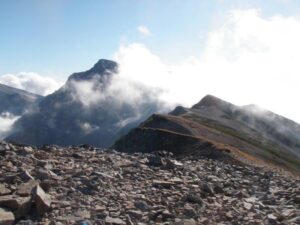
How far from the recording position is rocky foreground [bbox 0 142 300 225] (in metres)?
18.0

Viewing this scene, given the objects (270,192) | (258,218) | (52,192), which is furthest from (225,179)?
(52,192)

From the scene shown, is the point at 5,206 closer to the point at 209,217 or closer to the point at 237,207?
the point at 209,217

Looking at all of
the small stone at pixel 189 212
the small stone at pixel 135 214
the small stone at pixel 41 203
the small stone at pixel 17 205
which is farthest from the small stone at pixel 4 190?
the small stone at pixel 189 212

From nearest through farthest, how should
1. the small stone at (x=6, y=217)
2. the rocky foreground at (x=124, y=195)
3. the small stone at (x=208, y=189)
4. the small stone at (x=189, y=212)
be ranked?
the small stone at (x=6, y=217), the rocky foreground at (x=124, y=195), the small stone at (x=189, y=212), the small stone at (x=208, y=189)

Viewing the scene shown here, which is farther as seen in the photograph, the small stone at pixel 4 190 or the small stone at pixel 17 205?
the small stone at pixel 4 190

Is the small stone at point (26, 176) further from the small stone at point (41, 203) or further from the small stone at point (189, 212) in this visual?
the small stone at point (189, 212)

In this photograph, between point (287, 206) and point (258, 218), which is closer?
point (258, 218)

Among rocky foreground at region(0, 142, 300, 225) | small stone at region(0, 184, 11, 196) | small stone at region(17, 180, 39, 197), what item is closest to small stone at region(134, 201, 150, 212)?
rocky foreground at region(0, 142, 300, 225)

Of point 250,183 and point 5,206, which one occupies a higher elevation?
point 250,183

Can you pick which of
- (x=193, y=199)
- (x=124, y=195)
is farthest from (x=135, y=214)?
(x=193, y=199)

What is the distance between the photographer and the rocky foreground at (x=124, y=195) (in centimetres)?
1803

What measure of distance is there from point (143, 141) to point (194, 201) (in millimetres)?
82848

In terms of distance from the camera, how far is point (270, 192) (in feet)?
91.9

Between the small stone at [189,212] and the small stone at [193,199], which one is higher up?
the small stone at [193,199]
